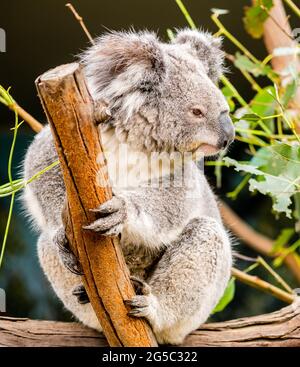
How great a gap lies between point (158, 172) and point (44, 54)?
166cm

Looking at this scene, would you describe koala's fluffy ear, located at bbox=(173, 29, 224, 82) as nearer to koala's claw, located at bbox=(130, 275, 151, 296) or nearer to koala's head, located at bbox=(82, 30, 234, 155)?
koala's head, located at bbox=(82, 30, 234, 155)

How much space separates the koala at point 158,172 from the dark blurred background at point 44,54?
18.9 inches

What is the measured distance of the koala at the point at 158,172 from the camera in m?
2.12

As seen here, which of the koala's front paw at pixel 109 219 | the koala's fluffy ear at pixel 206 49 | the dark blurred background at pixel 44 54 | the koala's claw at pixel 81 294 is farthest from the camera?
the dark blurred background at pixel 44 54

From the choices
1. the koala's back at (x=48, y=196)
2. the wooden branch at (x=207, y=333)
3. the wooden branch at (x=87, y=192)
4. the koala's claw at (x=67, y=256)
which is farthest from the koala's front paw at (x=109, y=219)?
the wooden branch at (x=207, y=333)

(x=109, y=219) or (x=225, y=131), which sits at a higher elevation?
(x=109, y=219)

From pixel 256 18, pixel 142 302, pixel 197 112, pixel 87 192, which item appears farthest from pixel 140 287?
pixel 256 18

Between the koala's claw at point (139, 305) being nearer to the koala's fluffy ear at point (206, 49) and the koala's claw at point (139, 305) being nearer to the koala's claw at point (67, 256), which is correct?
the koala's claw at point (67, 256)

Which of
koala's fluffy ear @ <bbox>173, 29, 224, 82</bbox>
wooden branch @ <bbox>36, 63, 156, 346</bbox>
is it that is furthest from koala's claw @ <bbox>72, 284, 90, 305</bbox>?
koala's fluffy ear @ <bbox>173, 29, 224, 82</bbox>

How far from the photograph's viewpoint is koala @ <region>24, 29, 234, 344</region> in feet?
6.97

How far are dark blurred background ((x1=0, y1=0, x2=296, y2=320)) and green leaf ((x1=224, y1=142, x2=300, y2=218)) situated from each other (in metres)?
0.86

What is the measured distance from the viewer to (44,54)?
3.59 m

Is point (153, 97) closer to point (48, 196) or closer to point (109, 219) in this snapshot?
point (48, 196)
